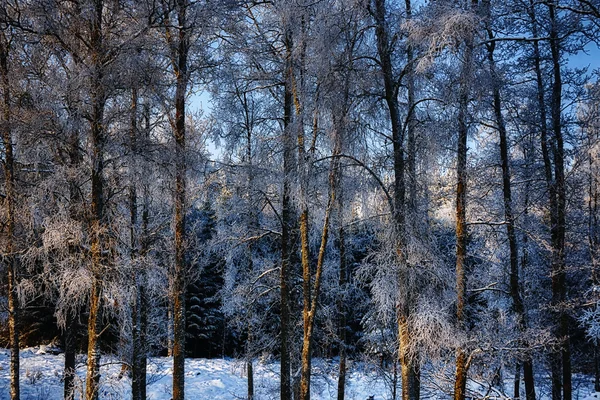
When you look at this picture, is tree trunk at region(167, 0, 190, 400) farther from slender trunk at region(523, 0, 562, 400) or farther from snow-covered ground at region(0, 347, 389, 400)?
slender trunk at region(523, 0, 562, 400)

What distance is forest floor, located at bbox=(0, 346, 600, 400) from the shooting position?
1139 cm

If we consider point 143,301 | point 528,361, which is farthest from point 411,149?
point 143,301

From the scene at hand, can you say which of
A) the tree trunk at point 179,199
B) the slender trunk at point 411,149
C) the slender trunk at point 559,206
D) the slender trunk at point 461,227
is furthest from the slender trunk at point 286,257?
the slender trunk at point 559,206

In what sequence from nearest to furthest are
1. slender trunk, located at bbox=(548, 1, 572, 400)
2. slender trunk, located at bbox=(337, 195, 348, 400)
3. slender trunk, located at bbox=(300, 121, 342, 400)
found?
slender trunk, located at bbox=(300, 121, 342, 400), slender trunk, located at bbox=(548, 1, 572, 400), slender trunk, located at bbox=(337, 195, 348, 400)

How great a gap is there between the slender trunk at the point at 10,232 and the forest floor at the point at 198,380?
9.20 ft

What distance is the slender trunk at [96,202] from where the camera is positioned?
554cm

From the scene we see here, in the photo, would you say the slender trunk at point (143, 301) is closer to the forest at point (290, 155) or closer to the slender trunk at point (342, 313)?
the forest at point (290, 155)

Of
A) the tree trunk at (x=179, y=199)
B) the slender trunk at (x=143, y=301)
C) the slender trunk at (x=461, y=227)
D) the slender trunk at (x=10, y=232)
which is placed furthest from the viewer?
the slender trunk at (x=143, y=301)

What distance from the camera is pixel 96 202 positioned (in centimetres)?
591

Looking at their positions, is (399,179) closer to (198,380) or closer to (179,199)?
(179,199)

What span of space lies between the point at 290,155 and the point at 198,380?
35.9 ft

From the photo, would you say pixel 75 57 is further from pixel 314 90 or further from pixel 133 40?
pixel 314 90

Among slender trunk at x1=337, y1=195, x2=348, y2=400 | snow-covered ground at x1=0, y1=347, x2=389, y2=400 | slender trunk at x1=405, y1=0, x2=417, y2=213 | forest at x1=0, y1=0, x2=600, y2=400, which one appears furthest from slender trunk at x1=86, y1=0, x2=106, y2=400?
slender trunk at x1=337, y1=195, x2=348, y2=400

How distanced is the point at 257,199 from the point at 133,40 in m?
3.97
